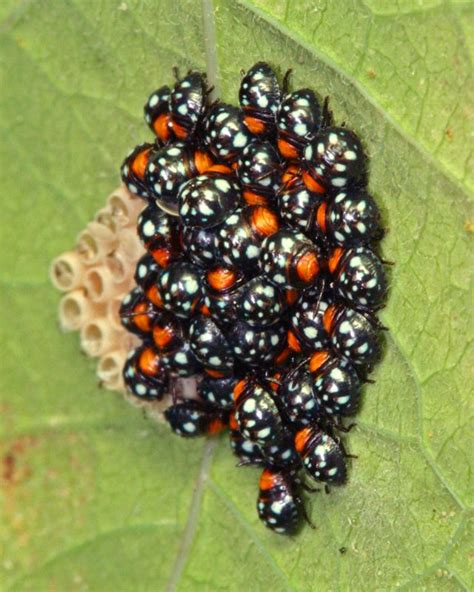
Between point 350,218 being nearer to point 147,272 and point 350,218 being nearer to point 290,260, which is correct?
point 290,260

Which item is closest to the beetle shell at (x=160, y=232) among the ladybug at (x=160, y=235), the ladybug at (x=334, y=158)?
the ladybug at (x=160, y=235)

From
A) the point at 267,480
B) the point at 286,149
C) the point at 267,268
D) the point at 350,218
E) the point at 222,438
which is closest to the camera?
the point at 350,218

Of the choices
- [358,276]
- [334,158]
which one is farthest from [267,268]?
[334,158]

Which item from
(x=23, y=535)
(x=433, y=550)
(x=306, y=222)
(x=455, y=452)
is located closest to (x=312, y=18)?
(x=306, y=222)

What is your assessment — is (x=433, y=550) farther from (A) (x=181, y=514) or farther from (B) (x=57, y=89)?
(B) (x=57, y=89)

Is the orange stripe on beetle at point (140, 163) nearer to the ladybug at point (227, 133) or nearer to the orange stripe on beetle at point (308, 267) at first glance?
the ladybug at point (227, 133)

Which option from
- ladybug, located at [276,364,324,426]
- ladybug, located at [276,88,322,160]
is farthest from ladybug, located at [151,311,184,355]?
ladybug, located at [276,88,322,160]
